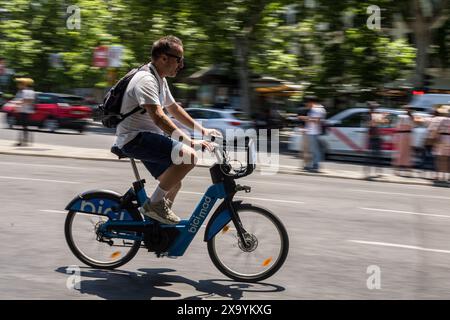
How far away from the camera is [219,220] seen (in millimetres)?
5762

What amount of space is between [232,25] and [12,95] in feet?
64.3

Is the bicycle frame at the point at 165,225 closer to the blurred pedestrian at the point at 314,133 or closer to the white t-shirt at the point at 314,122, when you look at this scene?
the blurred pedestrian at the point at 314,133

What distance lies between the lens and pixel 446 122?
1606 cm

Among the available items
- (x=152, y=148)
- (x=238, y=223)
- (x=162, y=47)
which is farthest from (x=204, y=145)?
(x=162, y=47)

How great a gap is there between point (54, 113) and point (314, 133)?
12.7 m

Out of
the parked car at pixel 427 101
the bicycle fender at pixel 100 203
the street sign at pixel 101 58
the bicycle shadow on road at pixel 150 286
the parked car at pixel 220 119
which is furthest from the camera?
the parked car at pixel 220 119

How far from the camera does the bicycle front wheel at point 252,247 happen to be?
223 inches

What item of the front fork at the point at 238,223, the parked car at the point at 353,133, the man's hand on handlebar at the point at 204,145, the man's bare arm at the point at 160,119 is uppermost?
the man's bare arm at the point at 160,119

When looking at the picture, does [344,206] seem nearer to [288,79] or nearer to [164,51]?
[164,51]

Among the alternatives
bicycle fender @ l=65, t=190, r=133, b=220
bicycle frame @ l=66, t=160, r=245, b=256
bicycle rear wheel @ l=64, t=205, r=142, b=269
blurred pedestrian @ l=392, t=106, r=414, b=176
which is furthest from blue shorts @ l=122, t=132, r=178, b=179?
blurred pedestrian @ l=392, t=106, r=414, b=176

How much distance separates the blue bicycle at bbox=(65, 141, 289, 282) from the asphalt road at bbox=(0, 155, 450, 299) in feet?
0.55

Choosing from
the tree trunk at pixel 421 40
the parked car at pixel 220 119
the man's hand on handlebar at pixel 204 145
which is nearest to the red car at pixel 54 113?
the parked car at pixel 220 119

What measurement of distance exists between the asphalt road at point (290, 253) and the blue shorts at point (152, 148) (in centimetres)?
92

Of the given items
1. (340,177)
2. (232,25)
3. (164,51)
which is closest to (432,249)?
(164,51)
